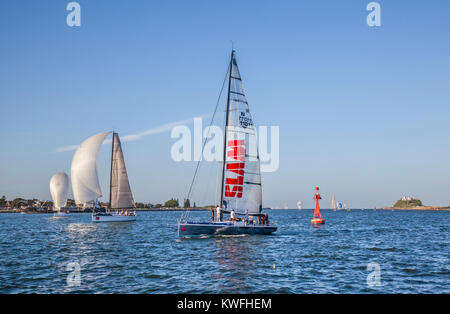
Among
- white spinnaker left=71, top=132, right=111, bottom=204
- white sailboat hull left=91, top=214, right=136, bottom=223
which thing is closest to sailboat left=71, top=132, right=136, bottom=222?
white spinnaker left=71, top=132, right=111, bottom=204

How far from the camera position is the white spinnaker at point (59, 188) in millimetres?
139250

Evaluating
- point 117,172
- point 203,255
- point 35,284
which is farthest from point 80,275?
point 117,172

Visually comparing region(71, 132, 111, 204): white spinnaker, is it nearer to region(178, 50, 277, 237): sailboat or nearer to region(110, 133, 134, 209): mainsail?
region(110, 133, 134, 209): mainsail

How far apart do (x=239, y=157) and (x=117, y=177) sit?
42225 millimetres

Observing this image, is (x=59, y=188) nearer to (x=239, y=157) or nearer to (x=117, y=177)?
(x=117, y=177)

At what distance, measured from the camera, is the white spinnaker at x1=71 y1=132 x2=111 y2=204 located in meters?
77.4

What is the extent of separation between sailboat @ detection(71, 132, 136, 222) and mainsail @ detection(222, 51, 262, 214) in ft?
129

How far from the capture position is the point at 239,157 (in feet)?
126

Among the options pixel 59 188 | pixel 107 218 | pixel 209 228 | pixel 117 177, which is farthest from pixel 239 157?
pixel 59 188

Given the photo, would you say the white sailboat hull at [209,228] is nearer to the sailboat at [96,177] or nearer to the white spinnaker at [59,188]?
the sailboat at [96,177]

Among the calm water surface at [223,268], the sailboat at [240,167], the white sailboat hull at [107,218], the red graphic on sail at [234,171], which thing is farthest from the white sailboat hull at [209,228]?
the white sailboat hull at [107,218]

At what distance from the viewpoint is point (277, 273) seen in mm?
20203
